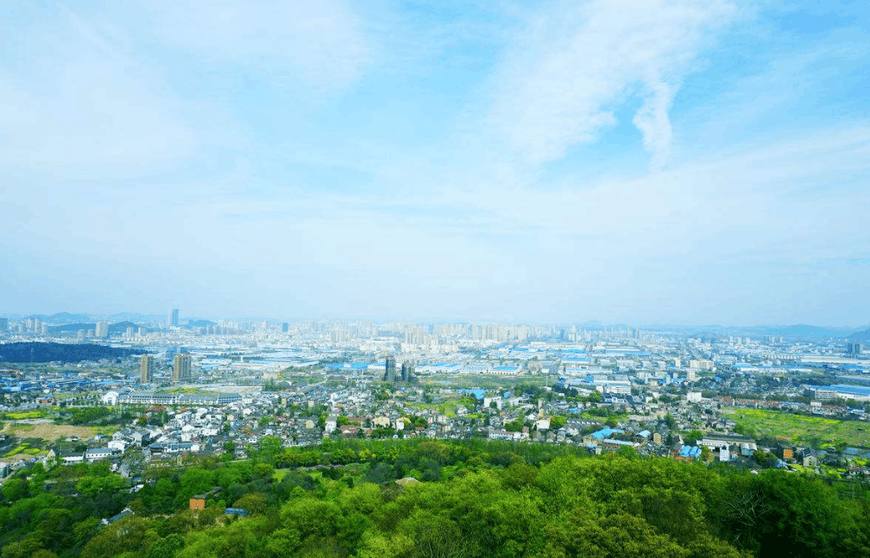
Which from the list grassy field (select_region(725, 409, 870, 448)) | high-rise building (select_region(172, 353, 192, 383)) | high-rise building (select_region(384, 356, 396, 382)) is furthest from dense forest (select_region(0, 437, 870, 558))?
high-rise building (select_region(384, 356, 396, 382))

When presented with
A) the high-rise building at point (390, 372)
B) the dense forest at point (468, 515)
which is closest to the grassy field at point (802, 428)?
the dense forest at point (468, 515)

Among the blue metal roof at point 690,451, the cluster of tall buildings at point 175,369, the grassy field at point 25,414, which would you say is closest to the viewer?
the blue metal roof at point 690,451

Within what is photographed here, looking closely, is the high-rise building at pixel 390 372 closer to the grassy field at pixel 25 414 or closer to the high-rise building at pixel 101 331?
the grassy field at pixel 25 414

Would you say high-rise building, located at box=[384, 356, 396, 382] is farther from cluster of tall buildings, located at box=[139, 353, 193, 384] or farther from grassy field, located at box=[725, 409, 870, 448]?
grassy field, located at box=[725, 409, 870, 448]

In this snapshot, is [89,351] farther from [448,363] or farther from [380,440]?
[380,440]

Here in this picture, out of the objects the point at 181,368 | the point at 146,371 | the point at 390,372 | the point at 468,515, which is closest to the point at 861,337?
the point at 390,372

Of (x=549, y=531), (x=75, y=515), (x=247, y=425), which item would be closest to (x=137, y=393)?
(x=247, y=425)

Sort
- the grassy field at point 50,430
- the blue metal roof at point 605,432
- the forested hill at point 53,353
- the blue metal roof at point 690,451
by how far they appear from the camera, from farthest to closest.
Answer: the forested hill at point 53,353
the blue metal roof at point 605,432
the grassy field at point 50,430
the blue metal roof at point 690,451
